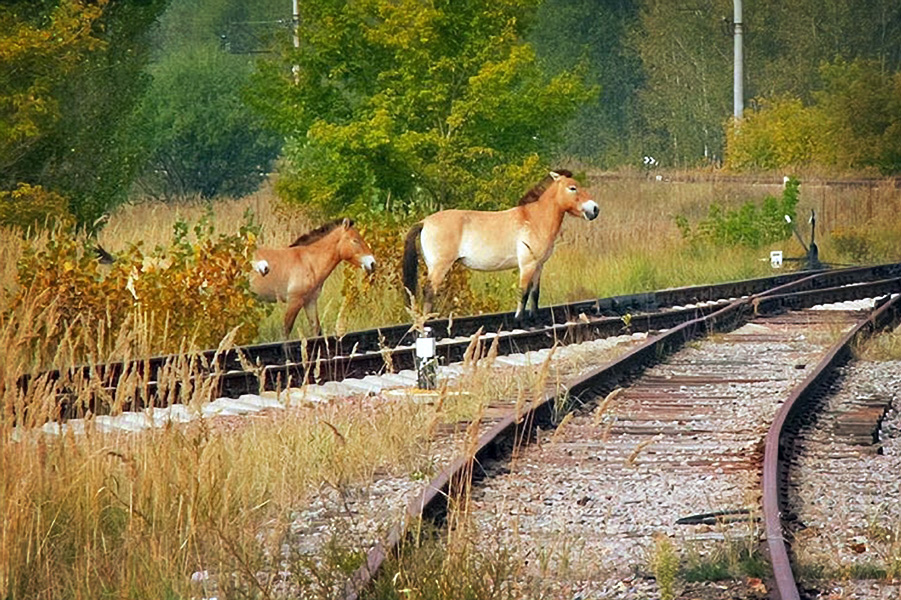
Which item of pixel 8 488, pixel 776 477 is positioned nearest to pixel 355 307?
pixel 776 477

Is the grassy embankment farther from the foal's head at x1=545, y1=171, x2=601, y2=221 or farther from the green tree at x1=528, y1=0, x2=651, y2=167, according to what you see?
the green tree at x1=528, y1=0, x2=651, y2=167

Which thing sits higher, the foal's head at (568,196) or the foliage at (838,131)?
the foliage at (838,131)

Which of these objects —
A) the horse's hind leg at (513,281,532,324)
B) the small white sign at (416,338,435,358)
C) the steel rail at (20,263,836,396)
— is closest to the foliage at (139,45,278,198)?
the steel rail at (20,263,836,396)

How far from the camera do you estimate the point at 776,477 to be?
8852 millimetres

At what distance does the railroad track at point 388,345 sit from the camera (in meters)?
9.76

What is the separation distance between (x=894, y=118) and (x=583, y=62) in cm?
2227

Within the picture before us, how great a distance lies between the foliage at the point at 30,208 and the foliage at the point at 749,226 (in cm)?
1247

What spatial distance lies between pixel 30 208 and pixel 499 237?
185 inches

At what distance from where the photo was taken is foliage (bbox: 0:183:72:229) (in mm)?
17844

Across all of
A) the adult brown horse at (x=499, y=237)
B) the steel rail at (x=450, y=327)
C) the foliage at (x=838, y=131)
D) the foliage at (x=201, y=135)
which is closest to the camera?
the steel rail at (x=450, y=327)

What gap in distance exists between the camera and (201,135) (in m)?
46.2

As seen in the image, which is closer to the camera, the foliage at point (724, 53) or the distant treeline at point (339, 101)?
the distant treeline at point (339, 101)

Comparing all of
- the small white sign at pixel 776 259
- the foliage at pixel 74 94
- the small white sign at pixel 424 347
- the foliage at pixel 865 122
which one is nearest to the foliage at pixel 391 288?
the foliage at pixel 74 94

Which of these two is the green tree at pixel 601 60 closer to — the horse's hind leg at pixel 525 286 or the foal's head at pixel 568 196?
the foal's head at pixel 568 196
